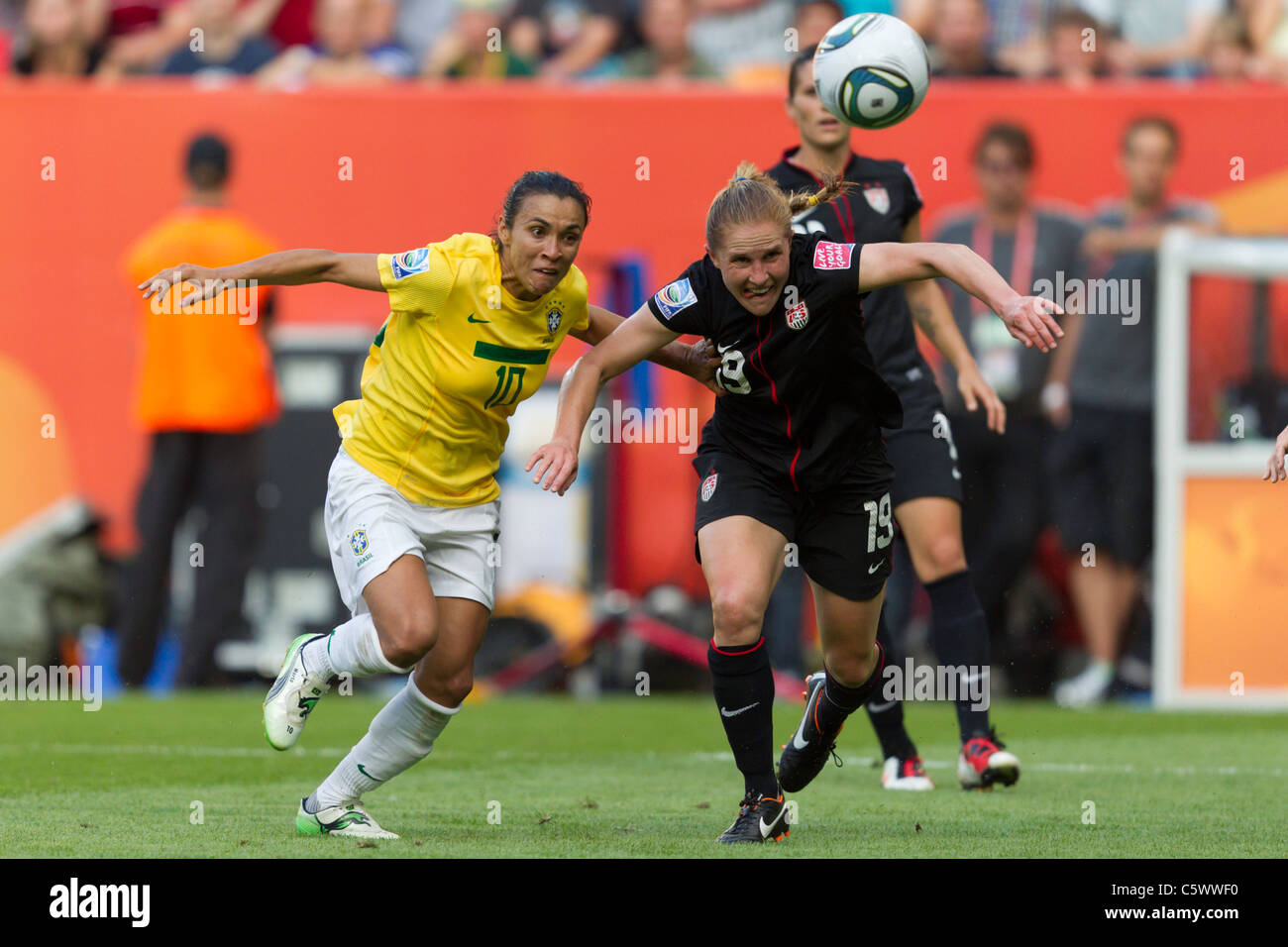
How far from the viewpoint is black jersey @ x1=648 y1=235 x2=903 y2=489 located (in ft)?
20.2

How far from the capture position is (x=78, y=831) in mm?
6312

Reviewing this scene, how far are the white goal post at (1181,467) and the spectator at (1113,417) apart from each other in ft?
0.26

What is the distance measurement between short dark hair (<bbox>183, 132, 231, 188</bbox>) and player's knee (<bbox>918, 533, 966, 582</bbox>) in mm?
6614

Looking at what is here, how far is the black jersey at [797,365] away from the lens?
20.2 feet

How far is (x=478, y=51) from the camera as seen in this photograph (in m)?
13.9

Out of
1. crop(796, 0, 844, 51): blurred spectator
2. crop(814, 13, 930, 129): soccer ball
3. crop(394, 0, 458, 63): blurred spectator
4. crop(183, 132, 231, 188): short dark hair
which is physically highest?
crop(394, 0, 458, 63): blurred spectator

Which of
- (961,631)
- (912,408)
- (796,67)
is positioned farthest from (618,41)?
(961,631)

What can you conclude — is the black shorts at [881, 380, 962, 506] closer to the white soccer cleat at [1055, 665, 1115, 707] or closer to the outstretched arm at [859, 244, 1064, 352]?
the outstretched arm at [859, 244, 1064, 352]

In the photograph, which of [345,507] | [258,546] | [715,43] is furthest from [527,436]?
[345,507]

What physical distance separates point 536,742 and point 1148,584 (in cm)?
472

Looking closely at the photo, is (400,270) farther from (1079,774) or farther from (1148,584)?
(1148,584)

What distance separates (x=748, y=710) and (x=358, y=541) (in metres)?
1.35

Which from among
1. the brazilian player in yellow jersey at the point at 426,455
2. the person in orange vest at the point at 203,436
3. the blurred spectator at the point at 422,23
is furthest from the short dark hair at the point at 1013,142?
the brazilian player in yellow jersey at the point at 426,455

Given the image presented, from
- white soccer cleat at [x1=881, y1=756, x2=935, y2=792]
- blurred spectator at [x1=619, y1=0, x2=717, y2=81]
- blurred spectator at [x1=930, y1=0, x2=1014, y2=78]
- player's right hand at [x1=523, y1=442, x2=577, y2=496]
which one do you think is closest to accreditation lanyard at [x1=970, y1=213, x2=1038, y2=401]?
blurred spectator at [x1=930, y1=0, x2=1014, y2=78]
